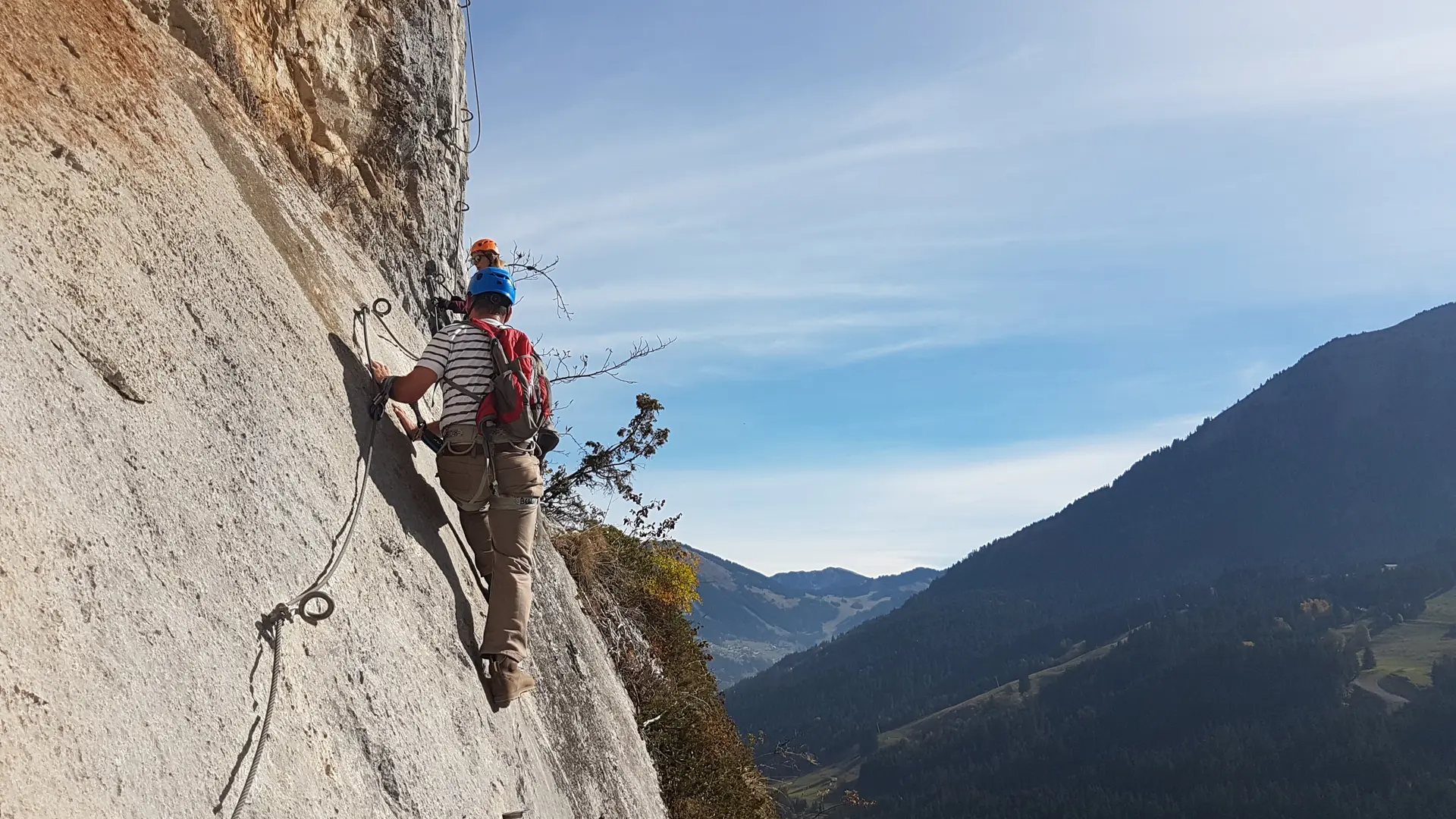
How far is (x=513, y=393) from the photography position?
6.99 m

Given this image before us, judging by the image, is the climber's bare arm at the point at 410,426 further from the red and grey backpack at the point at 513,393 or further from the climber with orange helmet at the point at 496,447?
the red and grey backpack at the point at 513,393

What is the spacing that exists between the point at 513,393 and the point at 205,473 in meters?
2.29

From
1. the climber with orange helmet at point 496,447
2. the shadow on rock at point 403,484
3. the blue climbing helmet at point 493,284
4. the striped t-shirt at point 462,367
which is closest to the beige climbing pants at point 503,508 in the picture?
the climber with orange helmet at point 496,447

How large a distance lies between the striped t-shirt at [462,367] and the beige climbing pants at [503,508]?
0.38 ft

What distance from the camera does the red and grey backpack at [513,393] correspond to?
7.00 meters

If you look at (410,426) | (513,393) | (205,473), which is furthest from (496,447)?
(205,473)

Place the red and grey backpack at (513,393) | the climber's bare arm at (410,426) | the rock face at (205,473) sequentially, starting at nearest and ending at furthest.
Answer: the rock face at (205,473) → the red and grey backpack at (513,393) → the climber's bare arm at (410,426)

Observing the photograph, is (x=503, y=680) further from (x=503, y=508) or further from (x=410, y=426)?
(x=410, y=426)

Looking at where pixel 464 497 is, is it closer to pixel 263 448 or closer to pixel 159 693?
pixel 263 448

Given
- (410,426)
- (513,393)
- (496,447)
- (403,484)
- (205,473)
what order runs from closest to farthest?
1. (205,473)
2. (513,393)
3. (496,447)
4. (403,484)
5. (410,426)

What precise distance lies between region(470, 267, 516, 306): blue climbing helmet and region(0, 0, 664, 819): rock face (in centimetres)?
106

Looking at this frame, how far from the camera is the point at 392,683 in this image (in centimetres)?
574

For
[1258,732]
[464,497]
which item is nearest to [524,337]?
[464,497]

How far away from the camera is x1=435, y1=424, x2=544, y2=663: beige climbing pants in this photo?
712 cm
